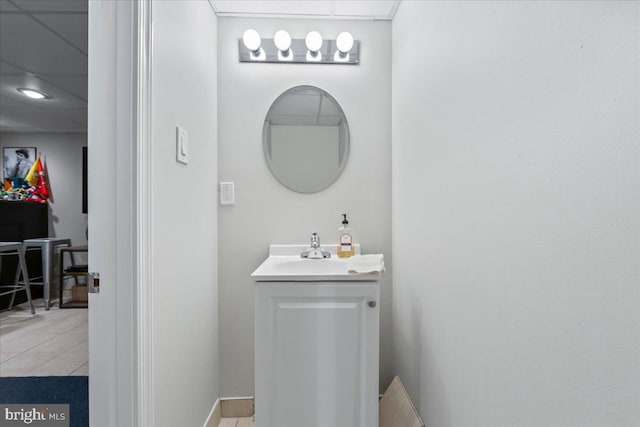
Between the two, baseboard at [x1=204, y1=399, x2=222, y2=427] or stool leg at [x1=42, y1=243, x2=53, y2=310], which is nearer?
baseboard at [x1=204, y1=399, x2=222, y2=427]

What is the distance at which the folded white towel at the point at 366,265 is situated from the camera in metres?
1.23

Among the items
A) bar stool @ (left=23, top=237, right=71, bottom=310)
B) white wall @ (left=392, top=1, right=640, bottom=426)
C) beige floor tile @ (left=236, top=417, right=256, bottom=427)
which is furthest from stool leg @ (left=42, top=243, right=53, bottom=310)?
white wall @ (left=392, top=1, right=640, bottom=426)

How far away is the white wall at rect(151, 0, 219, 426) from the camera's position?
1.02 m

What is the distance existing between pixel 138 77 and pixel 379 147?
122 centimetres

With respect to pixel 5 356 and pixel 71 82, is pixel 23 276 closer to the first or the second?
pixel 5 356

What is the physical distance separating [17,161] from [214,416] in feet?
15.7

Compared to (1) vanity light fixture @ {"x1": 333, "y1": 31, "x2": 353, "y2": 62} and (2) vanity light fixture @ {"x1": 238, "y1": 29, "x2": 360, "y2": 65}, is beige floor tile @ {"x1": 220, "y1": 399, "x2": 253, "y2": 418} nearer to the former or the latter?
(2) vanity light fixture @ {"x1": 238, "y1": 29, "x2": 360, "y2": 65}

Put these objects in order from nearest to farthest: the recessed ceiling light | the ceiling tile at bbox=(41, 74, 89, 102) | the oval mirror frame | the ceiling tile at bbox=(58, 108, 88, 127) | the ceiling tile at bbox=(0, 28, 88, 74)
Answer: the oval mirror frame < the ceiling tile at bbox=(0, 28, 88, 74) < the ceiling tile at bbox=(41, 74, 89, 102) < the recessed ceiling light < the ceiling tile at bbox=(58, 108, 88, 127)

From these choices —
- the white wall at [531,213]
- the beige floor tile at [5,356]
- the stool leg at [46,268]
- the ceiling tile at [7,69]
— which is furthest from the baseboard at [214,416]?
the ceiling tile at [7,69]

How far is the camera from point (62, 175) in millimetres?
4289

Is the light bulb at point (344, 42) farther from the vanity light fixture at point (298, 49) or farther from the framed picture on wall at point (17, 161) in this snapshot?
the framed picture on wall at point (17, 161)

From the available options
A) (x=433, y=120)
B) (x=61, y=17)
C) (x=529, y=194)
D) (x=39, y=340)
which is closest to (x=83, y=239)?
(x=39, y=340)

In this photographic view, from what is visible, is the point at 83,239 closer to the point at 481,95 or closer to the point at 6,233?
the point at 6,233

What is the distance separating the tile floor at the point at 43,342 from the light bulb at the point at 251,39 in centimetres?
212
